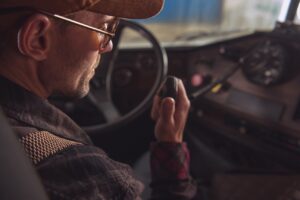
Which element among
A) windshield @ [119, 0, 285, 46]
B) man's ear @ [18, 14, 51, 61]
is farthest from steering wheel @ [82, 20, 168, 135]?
man's ear @ [18, 14, 51, 61]

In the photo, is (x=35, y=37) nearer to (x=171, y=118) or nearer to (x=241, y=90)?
(x=171, y=118)

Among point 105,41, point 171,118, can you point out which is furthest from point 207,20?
point 105,41

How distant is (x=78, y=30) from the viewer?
0.76 m

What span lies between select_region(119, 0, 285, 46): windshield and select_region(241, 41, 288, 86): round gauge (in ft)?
2.01

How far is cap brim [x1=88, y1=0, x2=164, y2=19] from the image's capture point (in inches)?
29.3

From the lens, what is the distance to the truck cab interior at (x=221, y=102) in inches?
61.7

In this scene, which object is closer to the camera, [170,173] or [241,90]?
[170,173]

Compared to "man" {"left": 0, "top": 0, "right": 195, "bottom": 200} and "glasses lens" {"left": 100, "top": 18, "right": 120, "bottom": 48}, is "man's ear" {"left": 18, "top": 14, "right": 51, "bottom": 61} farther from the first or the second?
"glasses lens" {"left": 100, "top": 18, "right": 120, "bottom": 48}

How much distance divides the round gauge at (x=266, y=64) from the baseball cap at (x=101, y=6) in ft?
2.92

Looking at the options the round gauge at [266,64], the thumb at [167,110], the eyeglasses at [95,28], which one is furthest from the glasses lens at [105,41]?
the round gauge at [266,64]

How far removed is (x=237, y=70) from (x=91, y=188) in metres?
1.28

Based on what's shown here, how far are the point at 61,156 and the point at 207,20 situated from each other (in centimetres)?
202

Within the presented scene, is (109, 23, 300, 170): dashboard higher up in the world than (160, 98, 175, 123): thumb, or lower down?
lower down

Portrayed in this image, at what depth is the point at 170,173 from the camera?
3.60ft
